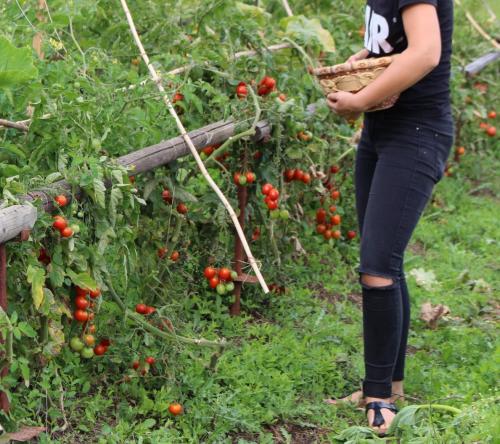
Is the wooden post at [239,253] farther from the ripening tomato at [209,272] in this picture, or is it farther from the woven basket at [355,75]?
the woven basket at [355,75]

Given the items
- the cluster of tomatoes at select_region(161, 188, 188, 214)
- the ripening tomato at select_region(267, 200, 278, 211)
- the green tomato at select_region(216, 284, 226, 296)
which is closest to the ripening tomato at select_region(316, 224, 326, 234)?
the ripening tomato at select_region(267, 200, 278, 211)

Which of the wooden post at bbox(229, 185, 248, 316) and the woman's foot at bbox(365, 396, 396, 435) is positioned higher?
the wooden post at bbox(229, 185, 248, 316)

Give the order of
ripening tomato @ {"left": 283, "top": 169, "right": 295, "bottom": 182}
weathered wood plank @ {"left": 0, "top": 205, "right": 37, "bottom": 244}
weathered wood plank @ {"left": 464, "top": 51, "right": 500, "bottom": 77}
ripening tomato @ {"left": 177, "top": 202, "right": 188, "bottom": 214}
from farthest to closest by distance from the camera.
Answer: weathered wood plank @ {"left": 464, "top": 51, "right": 500, "bottom": 77}
ripening tomato @ {"left": 283, "top": 169, "right": 295, "bottom": 182}
ripening tomato @ {"left": 177, "top": 202, "right": 188, "bottom": 214}
weathered wood plank @ {"left": 0, "top": 205, "right": 37, "bottom": 244}

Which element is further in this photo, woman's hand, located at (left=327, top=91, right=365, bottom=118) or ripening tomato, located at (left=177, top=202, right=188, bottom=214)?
ripening tomato, located at (left=177, top=202, right=188, bottom=214)

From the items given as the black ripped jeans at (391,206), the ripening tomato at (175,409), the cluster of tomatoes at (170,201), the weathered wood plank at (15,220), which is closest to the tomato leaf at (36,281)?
the weathered wood plank at (15,220)

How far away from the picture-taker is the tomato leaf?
3.03 meters

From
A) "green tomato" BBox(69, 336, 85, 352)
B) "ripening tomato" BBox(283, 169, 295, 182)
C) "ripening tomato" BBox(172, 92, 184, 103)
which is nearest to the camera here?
"green tomato" BBox(69, 336, 85, 352)

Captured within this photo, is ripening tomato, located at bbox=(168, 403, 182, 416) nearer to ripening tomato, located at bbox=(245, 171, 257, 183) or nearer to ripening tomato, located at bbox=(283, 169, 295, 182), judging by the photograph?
ripening tomato, located at bbox=(245, 171, 257, 183)

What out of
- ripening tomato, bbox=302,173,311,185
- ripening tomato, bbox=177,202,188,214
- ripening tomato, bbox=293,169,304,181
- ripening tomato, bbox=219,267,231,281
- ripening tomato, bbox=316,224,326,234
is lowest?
ripening tomato, bbox=316,224,326,234

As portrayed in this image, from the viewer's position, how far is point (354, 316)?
501 cm

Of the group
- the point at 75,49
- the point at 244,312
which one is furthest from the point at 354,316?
the point at 75,49

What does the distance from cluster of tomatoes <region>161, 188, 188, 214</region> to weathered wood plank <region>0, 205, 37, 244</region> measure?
42.6 inches

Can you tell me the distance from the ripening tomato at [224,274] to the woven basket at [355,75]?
3.61ft

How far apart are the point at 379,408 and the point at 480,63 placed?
4.19 meters
